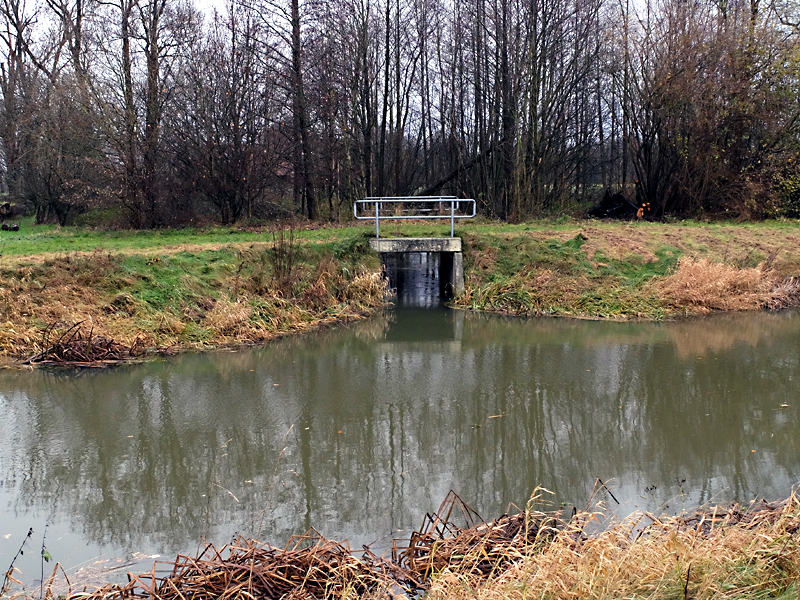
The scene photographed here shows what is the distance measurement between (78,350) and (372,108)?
1764cm

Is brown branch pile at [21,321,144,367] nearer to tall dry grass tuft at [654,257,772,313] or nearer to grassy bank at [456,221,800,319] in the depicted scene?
grassy bank at [456,221,800,319]

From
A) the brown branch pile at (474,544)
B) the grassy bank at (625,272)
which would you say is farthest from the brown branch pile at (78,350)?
the grassy bank at (625,272)

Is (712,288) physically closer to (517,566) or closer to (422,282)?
(422,282)

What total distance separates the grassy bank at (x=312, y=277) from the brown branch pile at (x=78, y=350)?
8 centimetres

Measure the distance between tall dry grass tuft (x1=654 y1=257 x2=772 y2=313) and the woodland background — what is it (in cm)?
771

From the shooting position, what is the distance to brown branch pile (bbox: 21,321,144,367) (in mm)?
10031

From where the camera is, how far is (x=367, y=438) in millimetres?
7242

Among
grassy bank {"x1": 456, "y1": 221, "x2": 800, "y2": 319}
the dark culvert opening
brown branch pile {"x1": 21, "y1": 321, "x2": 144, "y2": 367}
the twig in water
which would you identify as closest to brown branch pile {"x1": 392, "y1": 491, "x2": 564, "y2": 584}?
the twig in water

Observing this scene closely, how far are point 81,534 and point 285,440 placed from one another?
7.54 feet

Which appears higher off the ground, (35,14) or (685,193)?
(35,14)

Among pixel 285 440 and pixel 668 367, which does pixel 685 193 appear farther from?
pixel 285 440

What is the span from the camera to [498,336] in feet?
41.4

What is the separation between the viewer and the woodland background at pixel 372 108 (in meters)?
19.3

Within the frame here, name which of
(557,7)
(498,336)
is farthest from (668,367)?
(557,7)
